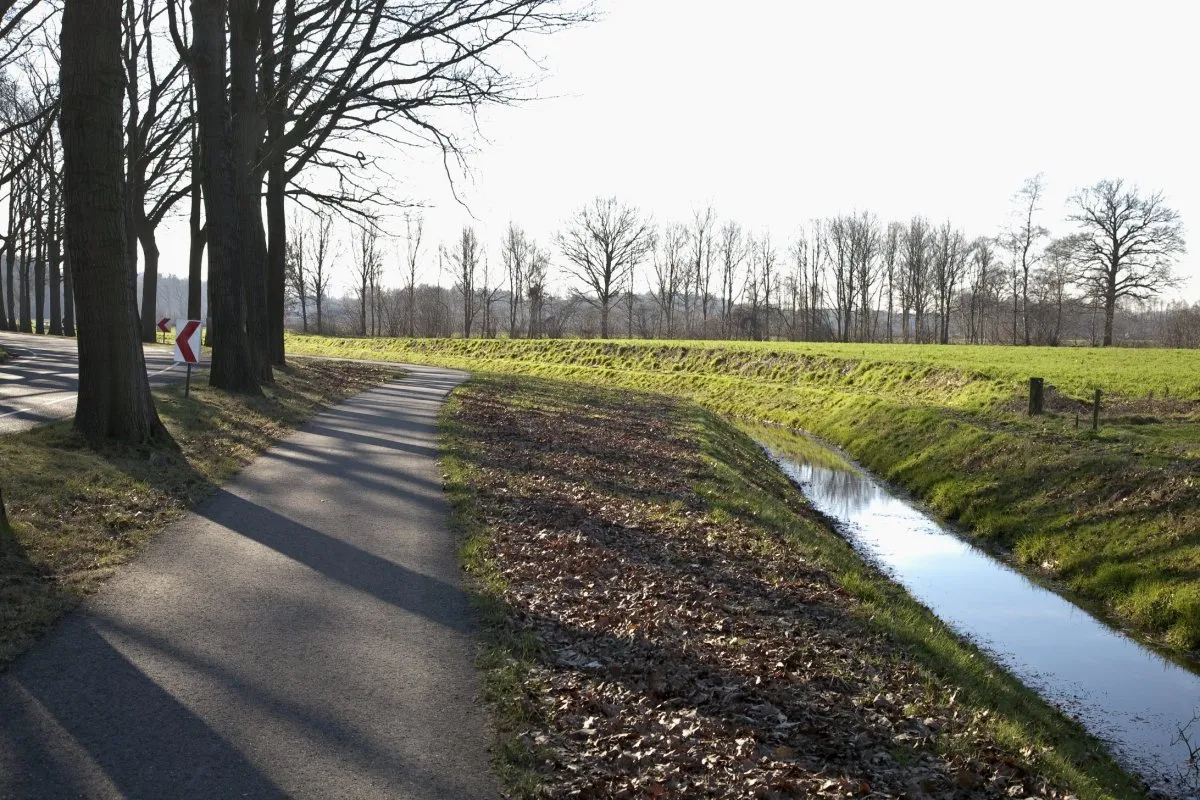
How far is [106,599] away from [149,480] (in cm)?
381

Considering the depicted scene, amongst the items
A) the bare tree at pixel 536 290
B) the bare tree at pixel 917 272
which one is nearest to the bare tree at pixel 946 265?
the bare tree at pixel 917 272

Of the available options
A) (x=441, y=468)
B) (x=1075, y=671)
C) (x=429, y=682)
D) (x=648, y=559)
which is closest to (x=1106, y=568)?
(x=1075, y=671)

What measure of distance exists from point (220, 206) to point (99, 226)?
650 cm

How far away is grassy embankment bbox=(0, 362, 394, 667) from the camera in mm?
6758

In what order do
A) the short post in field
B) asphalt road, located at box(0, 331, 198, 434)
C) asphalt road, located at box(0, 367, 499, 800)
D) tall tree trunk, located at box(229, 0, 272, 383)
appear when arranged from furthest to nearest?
1. the short post in field
2. tall tree trunk, located at box(229, 0, 272, 383)
3. asphalt road, located at box(0, 331, 198, 434)
4. asphalt road, located at box(0, 367, 499, 800)

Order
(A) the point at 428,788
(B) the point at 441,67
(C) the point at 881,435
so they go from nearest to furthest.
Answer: (A) the point at 428,788 → (B) the point at 441,67 → (C) the point at 881,435

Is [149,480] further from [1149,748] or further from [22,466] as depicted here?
[1149,748]

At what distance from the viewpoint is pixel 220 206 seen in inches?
661

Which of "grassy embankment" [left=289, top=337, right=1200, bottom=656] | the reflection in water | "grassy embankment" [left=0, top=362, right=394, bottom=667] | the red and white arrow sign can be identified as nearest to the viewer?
"grassy embankment" [left=0, top=362, right=394, bottom=667]

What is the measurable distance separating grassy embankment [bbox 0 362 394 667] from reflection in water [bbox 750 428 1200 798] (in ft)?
28.3

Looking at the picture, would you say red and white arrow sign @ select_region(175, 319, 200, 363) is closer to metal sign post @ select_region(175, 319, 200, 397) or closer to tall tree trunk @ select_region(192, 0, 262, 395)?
metal sign post @ select_region(175, 319, 200, 397)

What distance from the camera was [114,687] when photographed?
5.40 metres

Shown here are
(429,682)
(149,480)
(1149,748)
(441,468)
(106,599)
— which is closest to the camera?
(429,682)

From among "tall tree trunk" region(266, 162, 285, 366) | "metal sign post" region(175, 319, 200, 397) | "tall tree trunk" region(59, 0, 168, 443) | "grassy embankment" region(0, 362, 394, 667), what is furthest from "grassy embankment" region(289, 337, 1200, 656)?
"tall tree trunk" region(266, 162, 285, 366)
